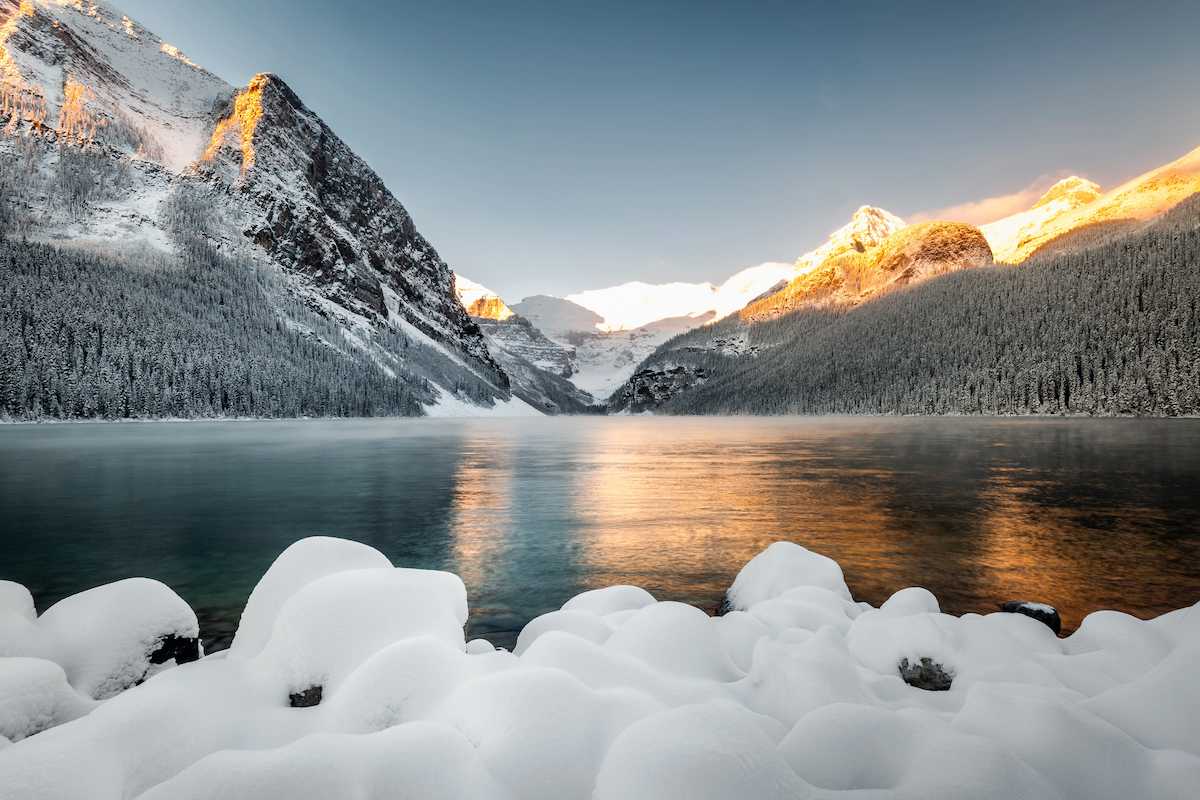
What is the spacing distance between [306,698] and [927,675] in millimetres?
5791

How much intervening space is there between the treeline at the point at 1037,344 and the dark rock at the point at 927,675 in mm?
138543

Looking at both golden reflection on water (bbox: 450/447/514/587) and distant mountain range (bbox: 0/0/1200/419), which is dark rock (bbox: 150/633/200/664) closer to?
golden reflection on water (bbox: 450/447/514/587)

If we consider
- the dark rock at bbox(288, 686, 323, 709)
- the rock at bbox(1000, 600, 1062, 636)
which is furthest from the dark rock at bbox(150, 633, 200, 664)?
the rock at bbox(1000, 600, 1062, 636)

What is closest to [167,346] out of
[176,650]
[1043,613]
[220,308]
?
[220,308]

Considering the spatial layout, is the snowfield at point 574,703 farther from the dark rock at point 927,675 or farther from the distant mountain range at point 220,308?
the distant mountain range at point 220,308

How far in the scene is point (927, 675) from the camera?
226 inches

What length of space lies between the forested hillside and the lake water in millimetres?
76089

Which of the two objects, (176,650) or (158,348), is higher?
(158,348)

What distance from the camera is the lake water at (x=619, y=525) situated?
10.9 m

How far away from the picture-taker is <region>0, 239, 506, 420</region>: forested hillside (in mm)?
91375

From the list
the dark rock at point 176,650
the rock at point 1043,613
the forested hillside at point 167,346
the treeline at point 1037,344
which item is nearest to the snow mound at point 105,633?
the dark rock at point 176,650

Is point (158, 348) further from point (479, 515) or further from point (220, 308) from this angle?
point (479, 515)

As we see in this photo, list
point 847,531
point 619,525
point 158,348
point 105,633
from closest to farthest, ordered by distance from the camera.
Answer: point 105,633, point 847,531, point 619,525, point 158,348

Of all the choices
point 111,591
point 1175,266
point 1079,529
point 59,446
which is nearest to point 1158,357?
point 1175,266
